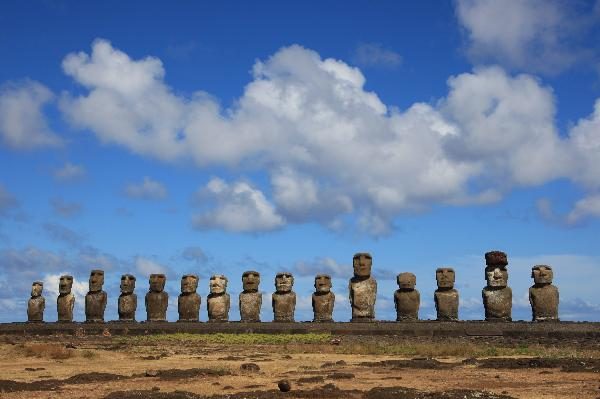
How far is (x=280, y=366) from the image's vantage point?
1593cm

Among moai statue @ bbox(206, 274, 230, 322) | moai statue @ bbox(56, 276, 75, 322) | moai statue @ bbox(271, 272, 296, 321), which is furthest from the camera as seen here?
moai statue @ bbox(56, 276, 75, 322)

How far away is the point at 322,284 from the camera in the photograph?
30.7 m

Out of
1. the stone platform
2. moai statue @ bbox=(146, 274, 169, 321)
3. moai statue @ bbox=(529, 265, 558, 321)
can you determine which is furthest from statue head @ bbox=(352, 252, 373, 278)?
moai statue @ bbox=(146, 274, 169, 321)

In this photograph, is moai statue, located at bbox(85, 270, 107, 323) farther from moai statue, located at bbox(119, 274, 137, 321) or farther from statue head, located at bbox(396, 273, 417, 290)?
statue head, located at bbox(396, 273, 417, 290)

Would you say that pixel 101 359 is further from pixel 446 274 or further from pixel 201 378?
pixel 446 274

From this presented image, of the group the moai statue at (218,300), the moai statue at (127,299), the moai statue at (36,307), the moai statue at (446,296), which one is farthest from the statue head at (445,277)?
the moai statue at (36,307)

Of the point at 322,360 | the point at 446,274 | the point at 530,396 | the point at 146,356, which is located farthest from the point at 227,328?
the point at 530,396

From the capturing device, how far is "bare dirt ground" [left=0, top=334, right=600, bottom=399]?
1130 cm

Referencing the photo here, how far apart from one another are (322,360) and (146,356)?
4.66 m

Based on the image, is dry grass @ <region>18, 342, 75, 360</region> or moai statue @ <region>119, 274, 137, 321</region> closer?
dry grass @ <region>18, 342, 75, 360</region>

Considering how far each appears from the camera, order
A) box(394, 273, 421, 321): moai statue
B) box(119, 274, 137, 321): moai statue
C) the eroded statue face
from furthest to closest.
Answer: box(119, 274, 137, 321): moai statue < box(394, 273, 421, 321): moai statue < the eroded statue face

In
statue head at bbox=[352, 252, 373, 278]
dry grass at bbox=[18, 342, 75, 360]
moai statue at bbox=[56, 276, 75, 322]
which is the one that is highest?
statue head at bbox=[352, 252, 373, 278]

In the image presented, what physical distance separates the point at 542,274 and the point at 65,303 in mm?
22010

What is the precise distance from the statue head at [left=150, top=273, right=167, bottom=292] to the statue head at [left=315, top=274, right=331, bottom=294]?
25.4 ft
